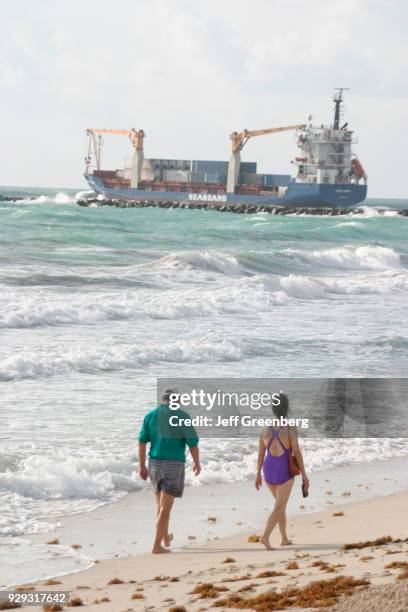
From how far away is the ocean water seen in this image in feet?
29.7

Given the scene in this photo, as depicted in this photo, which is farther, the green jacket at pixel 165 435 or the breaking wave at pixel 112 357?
the breaking wave at pixel 112 357

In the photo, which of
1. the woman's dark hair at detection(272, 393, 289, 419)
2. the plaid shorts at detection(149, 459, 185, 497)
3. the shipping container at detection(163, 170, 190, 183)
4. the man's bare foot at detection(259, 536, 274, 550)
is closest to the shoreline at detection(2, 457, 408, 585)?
the plaid shorts at detection(149, 459, 185, 497)

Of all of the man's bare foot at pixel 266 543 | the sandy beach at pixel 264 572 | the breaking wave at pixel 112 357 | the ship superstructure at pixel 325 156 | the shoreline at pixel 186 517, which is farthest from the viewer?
the ship superstructure at pixel 325 156

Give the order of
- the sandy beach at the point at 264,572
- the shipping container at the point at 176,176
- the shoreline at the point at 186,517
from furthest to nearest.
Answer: the shipping container at the point at 176,176 < the shoreline at the point at 186,517 < the sandy beach at the point at 264,572

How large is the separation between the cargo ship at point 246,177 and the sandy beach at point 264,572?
8033 centimetres

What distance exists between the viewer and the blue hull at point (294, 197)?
8712 centimetres

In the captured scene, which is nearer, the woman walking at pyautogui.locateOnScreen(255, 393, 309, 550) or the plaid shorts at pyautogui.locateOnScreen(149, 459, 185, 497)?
the woman walking at pyautogui.locateOnScreen(255, 393, 309, 550)

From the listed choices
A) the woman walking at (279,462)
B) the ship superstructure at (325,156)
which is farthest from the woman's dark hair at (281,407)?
the ship superstructure at (325,156)

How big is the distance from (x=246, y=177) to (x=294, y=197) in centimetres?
1223

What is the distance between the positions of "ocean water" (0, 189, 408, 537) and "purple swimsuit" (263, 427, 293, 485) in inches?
65.4

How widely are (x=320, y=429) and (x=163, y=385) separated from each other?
286 centimetres

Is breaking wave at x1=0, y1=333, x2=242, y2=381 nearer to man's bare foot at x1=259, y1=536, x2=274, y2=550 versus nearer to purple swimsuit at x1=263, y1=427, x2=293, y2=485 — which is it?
purple swimsuit at x1=263, y1=427, x2=293, y2=485

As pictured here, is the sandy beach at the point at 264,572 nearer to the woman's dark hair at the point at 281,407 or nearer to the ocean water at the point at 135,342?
the woman's dark hair at the point at 281,407

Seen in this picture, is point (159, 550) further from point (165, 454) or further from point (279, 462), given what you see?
point (279, 462)
